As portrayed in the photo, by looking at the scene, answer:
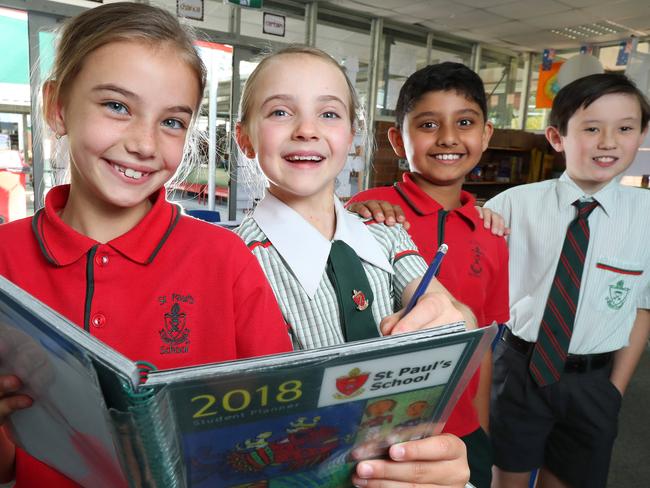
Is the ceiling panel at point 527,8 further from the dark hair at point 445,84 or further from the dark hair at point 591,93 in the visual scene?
the dark hair at point 445,84

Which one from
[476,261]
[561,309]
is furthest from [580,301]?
[476,261]

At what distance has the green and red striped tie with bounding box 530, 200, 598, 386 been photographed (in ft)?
5.25

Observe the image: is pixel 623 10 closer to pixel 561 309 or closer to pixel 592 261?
pixel 592 261

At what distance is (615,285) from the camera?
65.2 inches

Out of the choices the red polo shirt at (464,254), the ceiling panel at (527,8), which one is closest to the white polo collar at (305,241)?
the red polo shirt at (464,254)

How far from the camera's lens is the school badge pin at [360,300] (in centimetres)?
98

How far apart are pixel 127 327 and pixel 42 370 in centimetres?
26

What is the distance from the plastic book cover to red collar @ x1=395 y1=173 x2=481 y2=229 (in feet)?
2.70

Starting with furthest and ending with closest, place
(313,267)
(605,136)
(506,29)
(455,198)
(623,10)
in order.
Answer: (506,29)
(623,10)
(605,136)
(455,198)
(313,267)

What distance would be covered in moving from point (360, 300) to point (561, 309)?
970 millimetres

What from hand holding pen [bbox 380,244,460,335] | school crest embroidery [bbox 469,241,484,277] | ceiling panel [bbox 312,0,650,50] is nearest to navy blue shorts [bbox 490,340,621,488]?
school crest embroidery [bbox 469,241,484,277]

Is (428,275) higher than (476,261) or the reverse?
higher

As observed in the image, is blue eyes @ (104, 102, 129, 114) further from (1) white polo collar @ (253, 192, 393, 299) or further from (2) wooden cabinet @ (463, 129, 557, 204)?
(2) wooden cabinet @ (463, 129, 557, 204)

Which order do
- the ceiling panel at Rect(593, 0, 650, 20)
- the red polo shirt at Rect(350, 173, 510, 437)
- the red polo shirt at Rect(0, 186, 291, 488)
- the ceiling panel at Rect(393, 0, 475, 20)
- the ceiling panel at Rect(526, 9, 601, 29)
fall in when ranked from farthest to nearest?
the ceiling panel at Rect(526, 9, 601, 29) → the ceiling panel at Rect(393, 0, 475, 20) → the ceiling panel at Rect(593, 0, 650, 20) → the red polo shirt at Rect(350, 173, 510, 437) → the red polo shirt at Rect(0, 186, 291, 488)
